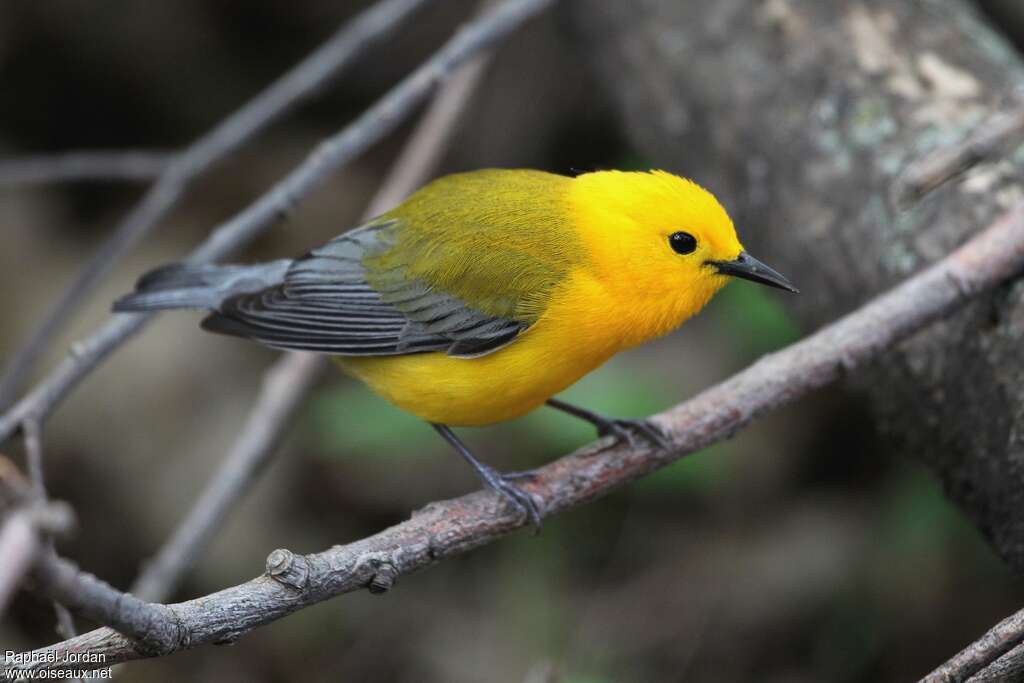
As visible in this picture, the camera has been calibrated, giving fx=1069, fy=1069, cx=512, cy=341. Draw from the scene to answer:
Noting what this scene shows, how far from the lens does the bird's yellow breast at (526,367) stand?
315cm

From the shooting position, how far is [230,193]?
5699 mm

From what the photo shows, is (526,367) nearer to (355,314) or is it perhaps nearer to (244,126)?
(355,314)

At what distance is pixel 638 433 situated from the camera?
10.3 ft

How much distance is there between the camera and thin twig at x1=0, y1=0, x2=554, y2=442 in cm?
338

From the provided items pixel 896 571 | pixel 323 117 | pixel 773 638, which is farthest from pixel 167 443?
pixel 896 571

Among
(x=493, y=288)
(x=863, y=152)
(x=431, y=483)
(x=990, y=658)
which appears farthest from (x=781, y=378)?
(x=431, y=483)

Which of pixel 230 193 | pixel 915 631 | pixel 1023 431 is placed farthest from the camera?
pixel 230 193

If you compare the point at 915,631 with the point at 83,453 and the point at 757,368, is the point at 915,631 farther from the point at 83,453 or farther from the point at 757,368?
the point at 83,453

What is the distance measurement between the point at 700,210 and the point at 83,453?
3.13m

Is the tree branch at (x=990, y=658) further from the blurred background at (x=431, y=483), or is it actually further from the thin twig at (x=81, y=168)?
the thin twig at (x=81, y=168)

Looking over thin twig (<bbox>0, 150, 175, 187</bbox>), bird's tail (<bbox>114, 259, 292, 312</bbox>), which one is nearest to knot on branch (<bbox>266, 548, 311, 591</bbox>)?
bird's tail (<bbox>114, 259, 292, 312</bbox>)

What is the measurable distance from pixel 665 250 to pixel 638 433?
0.54 m

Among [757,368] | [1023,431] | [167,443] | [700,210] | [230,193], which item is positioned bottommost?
[1023,431]

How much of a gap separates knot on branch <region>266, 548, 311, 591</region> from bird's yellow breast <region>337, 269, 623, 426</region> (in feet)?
3.48
